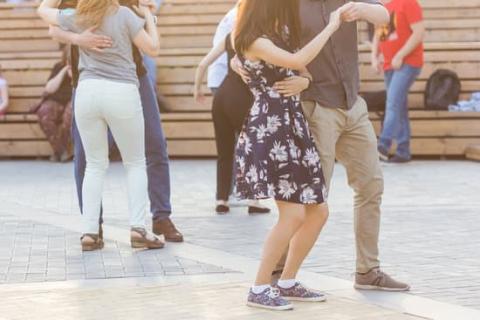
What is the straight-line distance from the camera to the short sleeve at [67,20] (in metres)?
7.86

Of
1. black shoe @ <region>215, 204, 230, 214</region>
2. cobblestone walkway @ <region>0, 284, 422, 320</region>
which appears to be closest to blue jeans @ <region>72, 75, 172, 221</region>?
black shoe @ <region>215, 204, 230, 214</region>

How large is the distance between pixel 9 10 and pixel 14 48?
1.61 metres

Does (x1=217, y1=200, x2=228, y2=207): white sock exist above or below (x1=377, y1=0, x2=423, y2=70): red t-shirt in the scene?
below

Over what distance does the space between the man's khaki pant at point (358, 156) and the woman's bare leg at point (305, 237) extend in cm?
15

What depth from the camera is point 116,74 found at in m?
7.76

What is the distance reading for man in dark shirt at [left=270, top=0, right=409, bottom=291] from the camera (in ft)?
20.5

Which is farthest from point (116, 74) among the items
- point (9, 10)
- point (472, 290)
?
point (9, 10)

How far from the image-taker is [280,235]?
609 centimetres

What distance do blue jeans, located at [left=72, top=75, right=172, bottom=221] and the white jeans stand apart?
0.29 m

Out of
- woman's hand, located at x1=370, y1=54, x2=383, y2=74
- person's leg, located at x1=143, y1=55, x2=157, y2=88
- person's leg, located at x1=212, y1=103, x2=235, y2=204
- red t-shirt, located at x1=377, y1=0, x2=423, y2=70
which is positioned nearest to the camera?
person's leg, located at x1=212, y1=103, x2=235, y2=204

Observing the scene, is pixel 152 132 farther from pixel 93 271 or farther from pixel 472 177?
pixel 472 177

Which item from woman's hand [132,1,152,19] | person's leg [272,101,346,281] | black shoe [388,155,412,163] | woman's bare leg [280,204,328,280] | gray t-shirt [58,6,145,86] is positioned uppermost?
woman's hand [132,1,152,19]

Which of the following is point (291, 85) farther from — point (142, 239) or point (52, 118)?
point (52, 118)

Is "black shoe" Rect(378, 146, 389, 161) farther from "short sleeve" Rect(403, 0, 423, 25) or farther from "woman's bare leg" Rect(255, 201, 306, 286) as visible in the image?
"woman's bare leg" Rect(255, 201, 306, 286)
